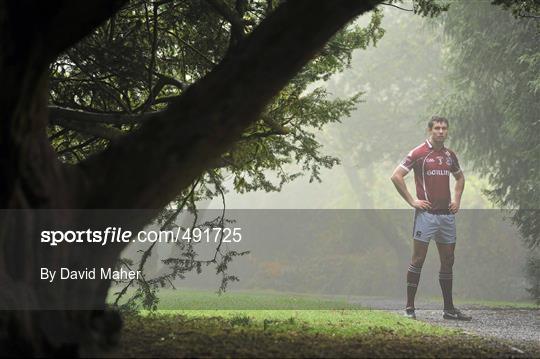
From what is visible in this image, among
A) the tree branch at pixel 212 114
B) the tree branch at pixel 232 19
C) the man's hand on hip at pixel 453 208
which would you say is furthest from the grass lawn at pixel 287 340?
the man's hand on hip at pixel 453 208

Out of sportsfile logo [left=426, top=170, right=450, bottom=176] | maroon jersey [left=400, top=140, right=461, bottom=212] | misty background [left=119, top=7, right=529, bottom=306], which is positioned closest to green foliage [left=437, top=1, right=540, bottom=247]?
misty background [left=119, top=7, right=529, bottom=306]

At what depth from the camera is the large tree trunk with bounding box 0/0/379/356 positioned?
364cm

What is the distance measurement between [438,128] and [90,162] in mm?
7425

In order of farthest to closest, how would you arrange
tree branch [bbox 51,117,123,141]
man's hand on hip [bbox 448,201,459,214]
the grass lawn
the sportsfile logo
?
the sportsfile logo < man's hand on hip [bbox 448,201,459,214] < tree branch [bbox 51,117,123,141] < the grass lawn

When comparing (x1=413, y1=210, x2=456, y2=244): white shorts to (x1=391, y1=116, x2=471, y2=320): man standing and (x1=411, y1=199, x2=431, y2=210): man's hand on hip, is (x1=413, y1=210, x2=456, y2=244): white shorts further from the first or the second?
(x1=411, y1=199, x2=431, y2=210): man's hand on hip

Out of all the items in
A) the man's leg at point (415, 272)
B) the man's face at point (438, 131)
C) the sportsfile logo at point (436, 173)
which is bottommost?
the man's leg at point (415, 272)

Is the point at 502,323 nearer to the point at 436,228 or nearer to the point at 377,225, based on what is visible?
the point at 436,228

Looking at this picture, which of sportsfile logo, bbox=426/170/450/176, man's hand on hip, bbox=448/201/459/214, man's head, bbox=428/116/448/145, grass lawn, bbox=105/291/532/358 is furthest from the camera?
sportsfile logo, bbox=426/170/450/176

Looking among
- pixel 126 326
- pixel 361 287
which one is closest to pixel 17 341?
pixel 126 326

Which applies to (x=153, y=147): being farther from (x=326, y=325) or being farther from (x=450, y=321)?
(x=450, y=321)

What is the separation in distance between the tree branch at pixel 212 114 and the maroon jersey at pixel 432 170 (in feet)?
22.7

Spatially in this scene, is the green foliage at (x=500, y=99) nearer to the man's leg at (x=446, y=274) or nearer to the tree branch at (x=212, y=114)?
the man's leg at (x=446, y=274)

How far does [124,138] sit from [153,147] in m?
0.29

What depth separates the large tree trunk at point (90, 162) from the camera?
3636 mm
